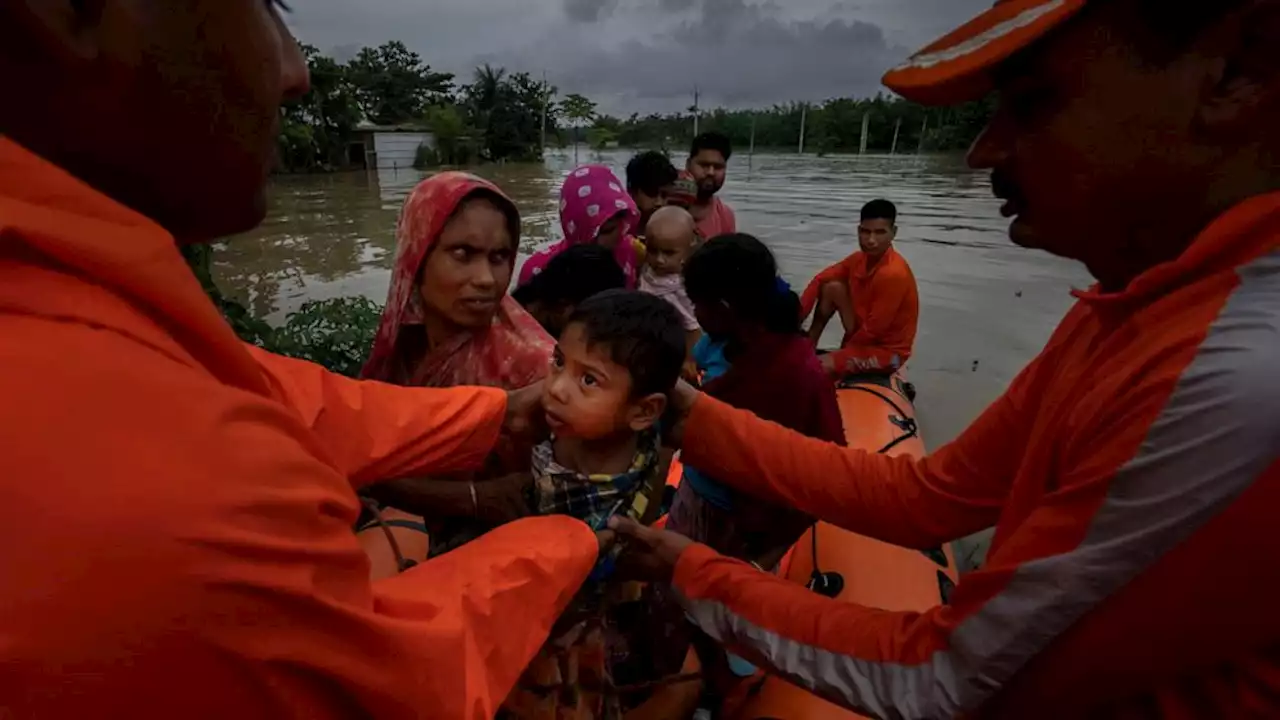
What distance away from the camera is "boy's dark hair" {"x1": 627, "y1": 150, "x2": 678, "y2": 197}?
505 cm

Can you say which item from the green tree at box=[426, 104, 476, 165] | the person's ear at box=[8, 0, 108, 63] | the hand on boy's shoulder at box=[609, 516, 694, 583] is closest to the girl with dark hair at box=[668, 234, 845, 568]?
the hand on boy's shoulder at box=[609, 516, 694, 583]

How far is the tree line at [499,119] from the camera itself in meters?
28.3

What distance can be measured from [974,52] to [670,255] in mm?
3226

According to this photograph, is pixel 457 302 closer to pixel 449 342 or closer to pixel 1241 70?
pixel 449 342

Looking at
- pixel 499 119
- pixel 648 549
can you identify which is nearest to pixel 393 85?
pixel 499 119

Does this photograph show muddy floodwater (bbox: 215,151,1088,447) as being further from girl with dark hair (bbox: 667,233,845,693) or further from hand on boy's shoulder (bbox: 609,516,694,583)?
hand on boy's shoulder (bbox: 609,516,694,583)

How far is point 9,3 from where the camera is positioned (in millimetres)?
555

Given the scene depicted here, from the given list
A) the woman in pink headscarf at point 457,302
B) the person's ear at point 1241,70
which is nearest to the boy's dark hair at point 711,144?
the woman in pink headscarf at point 457,302

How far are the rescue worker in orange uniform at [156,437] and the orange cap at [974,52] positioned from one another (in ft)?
2.96

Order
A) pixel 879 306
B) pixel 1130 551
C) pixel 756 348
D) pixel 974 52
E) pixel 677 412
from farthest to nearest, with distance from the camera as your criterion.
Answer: pixel 879 306 → pixel 756 348 → pixel 677 412 → pixel 974 52 → pixel 1130 551

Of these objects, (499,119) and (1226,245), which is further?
(499,119)

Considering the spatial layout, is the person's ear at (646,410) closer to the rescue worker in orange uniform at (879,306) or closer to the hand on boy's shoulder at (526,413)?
the hand on boy's shoulder at (526,413)

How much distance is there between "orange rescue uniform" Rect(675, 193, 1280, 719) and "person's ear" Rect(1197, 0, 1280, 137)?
→ 0.42 ft

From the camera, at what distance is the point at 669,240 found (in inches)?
165
